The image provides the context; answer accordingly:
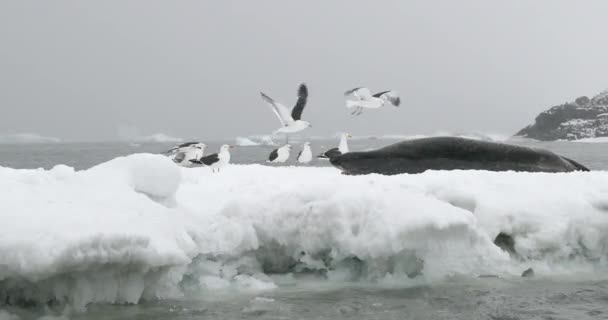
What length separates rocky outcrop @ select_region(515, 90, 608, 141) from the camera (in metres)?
168

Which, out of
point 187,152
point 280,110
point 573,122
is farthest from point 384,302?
point 573,122

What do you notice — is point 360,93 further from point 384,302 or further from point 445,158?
point 384,302

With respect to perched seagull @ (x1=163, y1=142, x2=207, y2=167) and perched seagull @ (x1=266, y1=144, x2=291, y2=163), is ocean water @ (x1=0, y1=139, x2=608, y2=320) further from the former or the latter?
perched seagull @ (x1=266, y1=144, x2=291, y2=163)

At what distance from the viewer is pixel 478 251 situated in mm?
8086

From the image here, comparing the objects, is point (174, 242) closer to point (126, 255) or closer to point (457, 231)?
point (126, 255)

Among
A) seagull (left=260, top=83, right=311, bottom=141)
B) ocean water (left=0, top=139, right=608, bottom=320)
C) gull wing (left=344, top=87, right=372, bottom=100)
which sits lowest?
ocean water (left=0, top=139, right=608, bottom=320)

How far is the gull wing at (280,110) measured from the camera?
55.5 ft

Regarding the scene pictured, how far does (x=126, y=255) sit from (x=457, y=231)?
3.80m

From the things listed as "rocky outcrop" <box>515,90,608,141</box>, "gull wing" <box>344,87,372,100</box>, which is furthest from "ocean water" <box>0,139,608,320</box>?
"rocky outcrop" <box>515,90,608,141</box>

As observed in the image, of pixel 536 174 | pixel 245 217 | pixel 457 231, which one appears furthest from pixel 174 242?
pixel 536 174

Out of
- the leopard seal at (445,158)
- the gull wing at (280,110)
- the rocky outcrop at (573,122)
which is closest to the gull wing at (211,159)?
the gull wing at (280,110)

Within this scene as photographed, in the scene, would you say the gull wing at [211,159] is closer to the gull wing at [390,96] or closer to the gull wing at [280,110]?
the gull wing at [280,110]

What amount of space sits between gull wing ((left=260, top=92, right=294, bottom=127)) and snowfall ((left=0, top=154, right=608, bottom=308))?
753 cm

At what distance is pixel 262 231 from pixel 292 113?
956 centimetres
